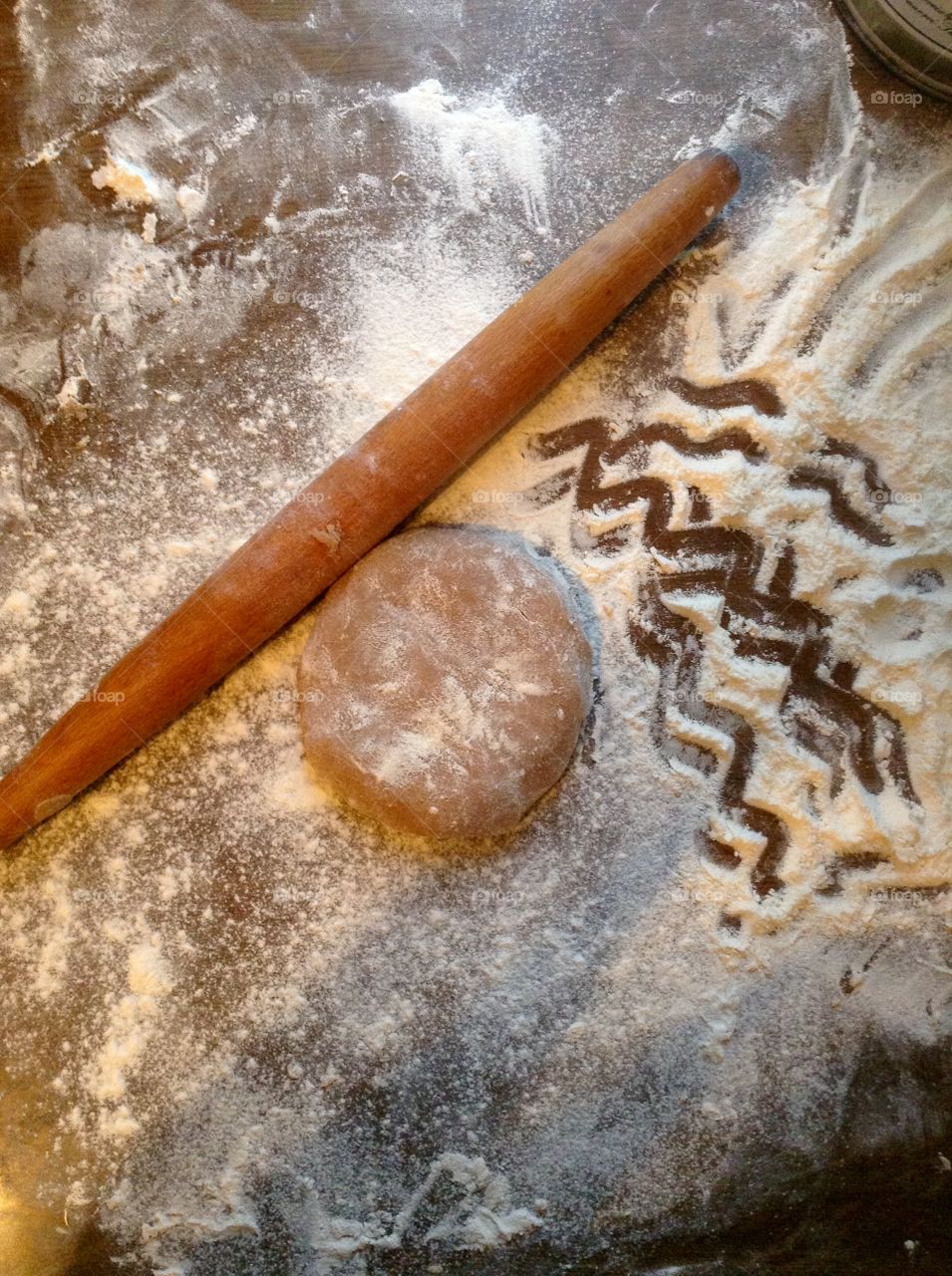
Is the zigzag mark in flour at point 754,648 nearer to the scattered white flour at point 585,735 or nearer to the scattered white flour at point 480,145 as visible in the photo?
the scattered white flour at point 585,735

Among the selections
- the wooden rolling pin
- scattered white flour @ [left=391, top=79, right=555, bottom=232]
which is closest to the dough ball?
the wooden rolling pin

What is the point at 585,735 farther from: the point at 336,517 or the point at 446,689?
the point at 336,517

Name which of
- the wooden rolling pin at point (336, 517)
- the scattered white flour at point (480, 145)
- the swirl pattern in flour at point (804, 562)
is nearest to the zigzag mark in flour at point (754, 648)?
the swirl pattern in flour at point (804, 562)

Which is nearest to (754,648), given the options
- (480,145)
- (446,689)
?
(446,689)

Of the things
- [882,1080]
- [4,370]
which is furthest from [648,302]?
[882,1080]

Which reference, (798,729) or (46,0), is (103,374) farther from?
(798,729)

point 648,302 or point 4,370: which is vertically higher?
point 648,302
